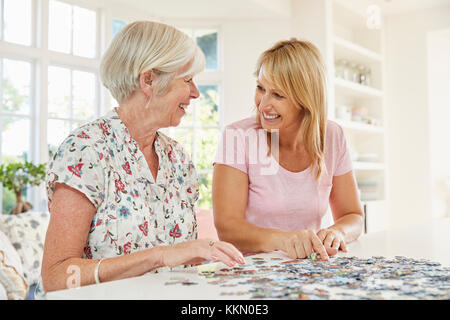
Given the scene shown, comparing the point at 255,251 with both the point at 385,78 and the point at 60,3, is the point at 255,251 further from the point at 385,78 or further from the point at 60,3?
Answer: the point at 385,78

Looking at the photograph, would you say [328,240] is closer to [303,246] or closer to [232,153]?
[303,246]

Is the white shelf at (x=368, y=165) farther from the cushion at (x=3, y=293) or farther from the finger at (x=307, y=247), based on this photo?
the finger at (x=307, y=247)

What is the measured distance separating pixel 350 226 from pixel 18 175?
9.78 feet

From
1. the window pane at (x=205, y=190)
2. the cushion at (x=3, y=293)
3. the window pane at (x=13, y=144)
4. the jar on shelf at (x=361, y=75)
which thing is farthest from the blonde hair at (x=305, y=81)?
the jar on shelf at (x=361, y=75)

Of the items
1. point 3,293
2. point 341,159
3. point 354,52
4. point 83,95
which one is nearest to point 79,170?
point 341,159

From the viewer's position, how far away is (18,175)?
12.8ft

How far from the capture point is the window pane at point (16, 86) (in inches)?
170

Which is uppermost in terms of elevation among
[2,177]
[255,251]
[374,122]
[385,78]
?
[385,78]

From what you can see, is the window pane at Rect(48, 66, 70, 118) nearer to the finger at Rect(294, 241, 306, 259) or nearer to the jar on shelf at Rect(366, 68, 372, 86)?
the jar on shelf at Rect(366, 68, 372, 86)

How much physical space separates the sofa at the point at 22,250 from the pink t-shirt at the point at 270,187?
1.50 metres

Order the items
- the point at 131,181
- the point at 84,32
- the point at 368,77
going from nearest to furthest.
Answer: the point at 131,181
the point at 84,32
the point at 368,77
